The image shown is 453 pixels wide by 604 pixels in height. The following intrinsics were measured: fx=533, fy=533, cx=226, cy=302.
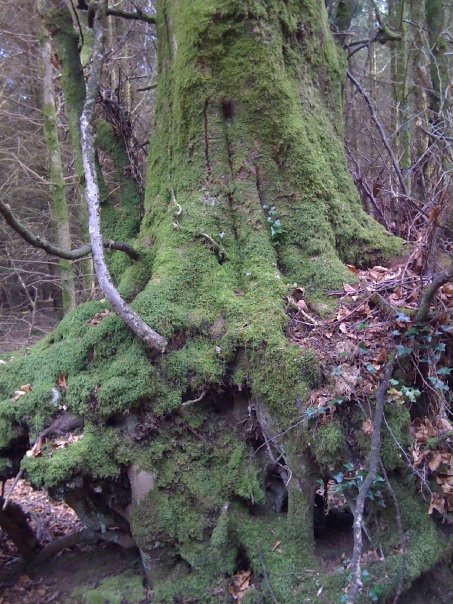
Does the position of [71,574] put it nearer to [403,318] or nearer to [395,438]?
[395,438]

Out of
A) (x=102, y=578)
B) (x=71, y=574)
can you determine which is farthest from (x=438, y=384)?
(x=71, y=574)

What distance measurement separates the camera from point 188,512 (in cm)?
351

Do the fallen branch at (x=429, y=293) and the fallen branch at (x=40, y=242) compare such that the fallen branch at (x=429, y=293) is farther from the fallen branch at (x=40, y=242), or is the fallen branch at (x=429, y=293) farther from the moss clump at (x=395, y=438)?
the fallen branch at (x=40, y=242)

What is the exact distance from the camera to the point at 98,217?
394 cm

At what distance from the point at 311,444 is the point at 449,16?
14908mm

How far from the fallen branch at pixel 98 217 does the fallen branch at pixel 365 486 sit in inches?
58.1

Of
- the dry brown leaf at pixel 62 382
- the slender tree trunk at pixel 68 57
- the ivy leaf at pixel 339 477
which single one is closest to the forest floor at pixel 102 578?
the ivy leaf at pixel 339 477

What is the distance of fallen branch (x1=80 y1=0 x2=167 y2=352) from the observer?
360 centimetres

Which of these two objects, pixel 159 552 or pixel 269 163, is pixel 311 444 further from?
pixel 269 163

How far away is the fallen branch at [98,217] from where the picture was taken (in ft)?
11.8

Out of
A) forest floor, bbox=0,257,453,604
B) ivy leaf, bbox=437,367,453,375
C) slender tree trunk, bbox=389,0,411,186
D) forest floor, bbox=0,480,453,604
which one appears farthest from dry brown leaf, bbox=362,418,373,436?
slender tree trunk, bbox=389,0,411,186

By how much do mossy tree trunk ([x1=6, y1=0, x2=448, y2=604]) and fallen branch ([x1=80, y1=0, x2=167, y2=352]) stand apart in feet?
0.57

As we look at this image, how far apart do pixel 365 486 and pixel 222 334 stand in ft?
5.17

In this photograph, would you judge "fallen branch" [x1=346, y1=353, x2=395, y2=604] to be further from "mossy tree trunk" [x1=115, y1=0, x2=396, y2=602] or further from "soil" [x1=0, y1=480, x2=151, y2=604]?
"soil" [x1=0, y1=480, x2=151, y2=604]
